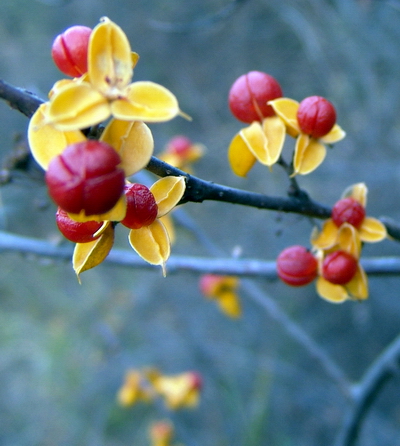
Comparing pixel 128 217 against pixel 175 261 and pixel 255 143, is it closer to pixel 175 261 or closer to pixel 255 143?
pixel 255 143

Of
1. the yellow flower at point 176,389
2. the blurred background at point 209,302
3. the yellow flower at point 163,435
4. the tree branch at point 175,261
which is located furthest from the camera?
the blurred background at point 209,302

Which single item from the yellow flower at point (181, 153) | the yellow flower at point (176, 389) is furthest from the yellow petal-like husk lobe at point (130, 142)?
the yellow flower at point (176, 389)

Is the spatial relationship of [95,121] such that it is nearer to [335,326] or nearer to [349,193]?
[349,193]

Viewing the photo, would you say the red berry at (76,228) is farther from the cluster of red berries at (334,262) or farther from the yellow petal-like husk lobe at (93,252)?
the cluster of red berries at (334,262)

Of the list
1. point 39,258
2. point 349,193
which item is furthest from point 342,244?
point 39,258

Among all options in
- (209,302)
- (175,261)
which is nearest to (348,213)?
(175,261)

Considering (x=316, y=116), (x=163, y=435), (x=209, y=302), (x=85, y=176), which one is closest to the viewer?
(x=85, y=176)
